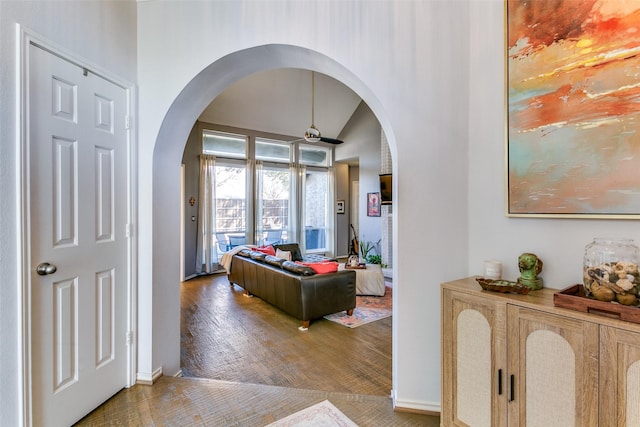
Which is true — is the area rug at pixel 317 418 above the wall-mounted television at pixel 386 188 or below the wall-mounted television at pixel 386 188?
below

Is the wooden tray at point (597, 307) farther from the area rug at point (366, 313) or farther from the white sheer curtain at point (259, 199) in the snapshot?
the white sheer curtain at point (259, 199)

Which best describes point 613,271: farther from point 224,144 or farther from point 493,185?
point 224,144

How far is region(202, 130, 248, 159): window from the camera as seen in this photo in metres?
6.63

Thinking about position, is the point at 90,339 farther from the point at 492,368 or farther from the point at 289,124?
the point at 289,124

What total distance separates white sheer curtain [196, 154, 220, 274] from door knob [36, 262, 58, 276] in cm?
481

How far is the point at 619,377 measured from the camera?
45.6 inches

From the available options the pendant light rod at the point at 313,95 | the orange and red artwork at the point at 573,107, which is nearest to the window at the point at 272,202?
the pendant light rod at the point at 313,95

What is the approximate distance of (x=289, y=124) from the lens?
24.9 ft

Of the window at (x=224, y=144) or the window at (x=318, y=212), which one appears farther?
the window at (x=318, y=212)

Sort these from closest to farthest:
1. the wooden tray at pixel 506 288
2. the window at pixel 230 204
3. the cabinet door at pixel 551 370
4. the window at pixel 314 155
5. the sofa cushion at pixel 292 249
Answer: the cabinet door at pixel 551 370
the wooden tray at pixel 506 288
the sofa cushion at pixel 292 249
the window at pixel 230 204
the window at pixel 314 155

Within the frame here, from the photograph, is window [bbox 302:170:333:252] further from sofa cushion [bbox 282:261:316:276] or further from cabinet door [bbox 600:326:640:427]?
cabinet door [bbox 600:326:640:427]

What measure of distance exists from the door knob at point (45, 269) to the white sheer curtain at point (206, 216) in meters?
4.81

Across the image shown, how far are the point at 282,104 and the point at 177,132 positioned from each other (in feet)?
16.5

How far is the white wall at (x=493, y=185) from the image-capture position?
5.60 feet
